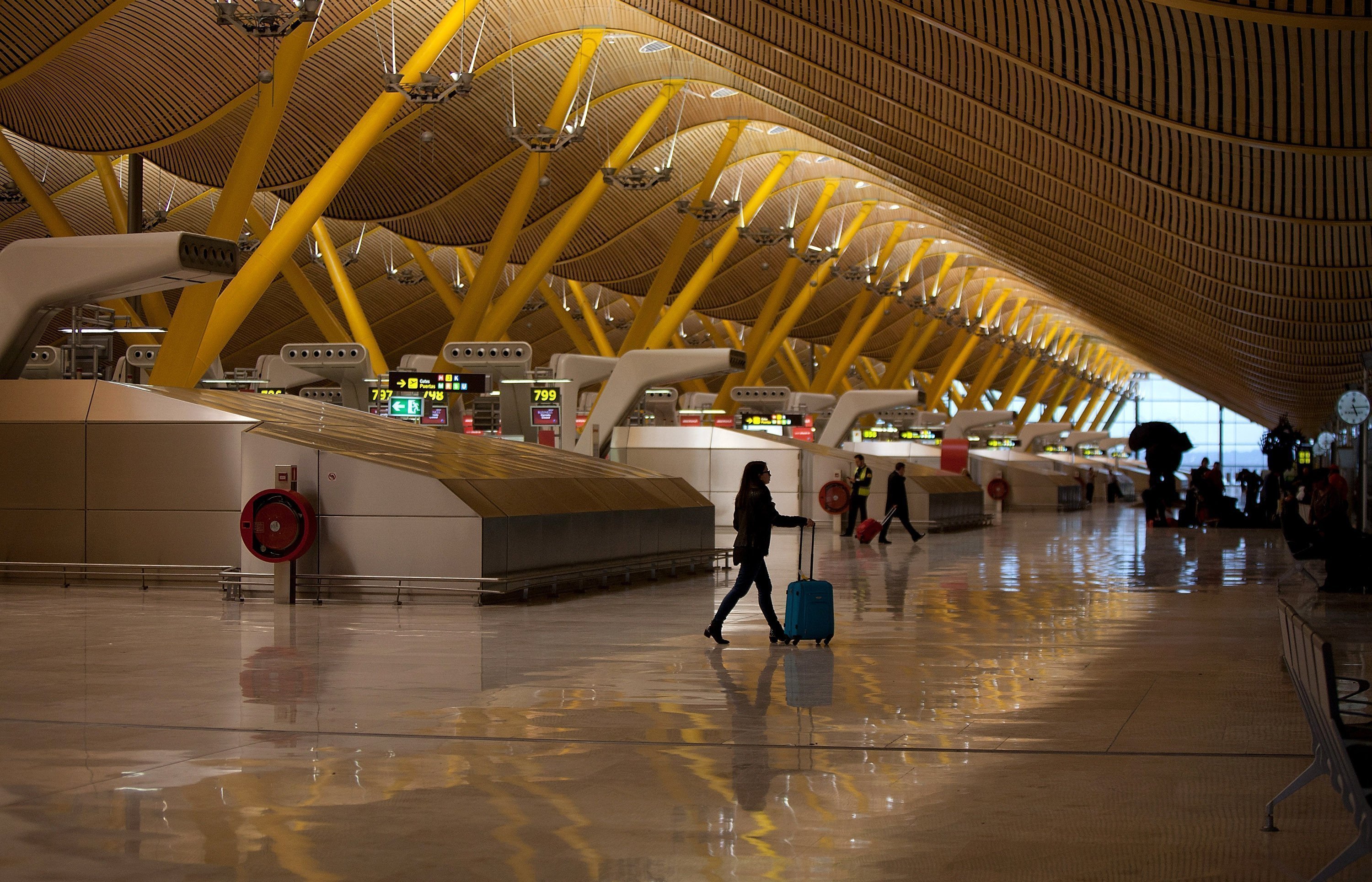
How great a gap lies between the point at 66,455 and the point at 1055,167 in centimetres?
1691

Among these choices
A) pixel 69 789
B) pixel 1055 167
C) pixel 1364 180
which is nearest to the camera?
pixel 69 789

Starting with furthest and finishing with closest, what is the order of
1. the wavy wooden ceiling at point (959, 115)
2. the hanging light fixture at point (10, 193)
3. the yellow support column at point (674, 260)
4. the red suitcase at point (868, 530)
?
1. the yellow support column at point (674, 260)
2. the hanging light fixture at point (10, 193)
3. the red suitcase at point (868, 530)
4. the wavy wooden ceiling at point (959, 115)

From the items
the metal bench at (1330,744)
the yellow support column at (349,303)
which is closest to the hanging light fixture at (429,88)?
Answer: the yellow support column at (349,303)

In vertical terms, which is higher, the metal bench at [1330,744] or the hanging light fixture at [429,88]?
the hanging light fixture at [429,88]

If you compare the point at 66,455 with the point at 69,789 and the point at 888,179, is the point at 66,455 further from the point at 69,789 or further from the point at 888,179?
the point at 888,179

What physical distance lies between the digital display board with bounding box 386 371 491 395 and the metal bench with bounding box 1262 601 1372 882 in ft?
92.8

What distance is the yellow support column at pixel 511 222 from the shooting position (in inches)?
1367

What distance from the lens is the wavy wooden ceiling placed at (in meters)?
17.6

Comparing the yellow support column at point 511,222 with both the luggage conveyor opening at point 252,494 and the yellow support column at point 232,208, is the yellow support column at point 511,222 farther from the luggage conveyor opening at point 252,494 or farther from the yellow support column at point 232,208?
the luggage conveyor opening at point 252,494

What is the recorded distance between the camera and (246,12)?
20.7m

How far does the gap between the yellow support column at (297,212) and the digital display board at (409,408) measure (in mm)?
7320

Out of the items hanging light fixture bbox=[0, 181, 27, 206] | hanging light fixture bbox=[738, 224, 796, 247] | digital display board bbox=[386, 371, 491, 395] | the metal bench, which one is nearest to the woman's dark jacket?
the metal bench

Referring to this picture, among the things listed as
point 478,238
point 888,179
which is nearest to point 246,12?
point 478,238

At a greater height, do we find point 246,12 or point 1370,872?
point 246,12
